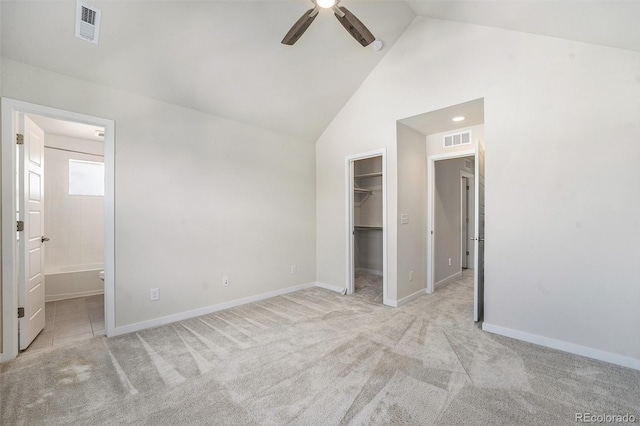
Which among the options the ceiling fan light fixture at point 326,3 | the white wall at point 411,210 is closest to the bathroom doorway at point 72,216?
the ceiling fan light fixture at point 326,3

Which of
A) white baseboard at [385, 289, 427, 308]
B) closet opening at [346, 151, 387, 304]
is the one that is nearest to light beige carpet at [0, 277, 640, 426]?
white baseboard at [385, 289, 427, 308]

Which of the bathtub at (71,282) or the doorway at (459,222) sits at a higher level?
the doorway at (459,222)

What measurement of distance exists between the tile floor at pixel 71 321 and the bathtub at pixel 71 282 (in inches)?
5.5

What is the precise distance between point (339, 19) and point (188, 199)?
2.46 meters

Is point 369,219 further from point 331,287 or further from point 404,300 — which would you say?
point 404,300

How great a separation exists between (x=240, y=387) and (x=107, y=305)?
1.79 meters

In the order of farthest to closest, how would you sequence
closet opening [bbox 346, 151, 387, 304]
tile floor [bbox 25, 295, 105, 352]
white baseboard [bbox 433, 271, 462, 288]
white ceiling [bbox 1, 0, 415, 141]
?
closet opening [bbox 346, 151, 387, 304] < white baseboard [bbox 433, 271, 462, 288] < tile floor [bbox 25, 295, 105, 352] < white ceiling [bbox 1, 0, 415, 141]

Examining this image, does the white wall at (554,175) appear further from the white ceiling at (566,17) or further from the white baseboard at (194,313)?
the white baseboard at (194,313)

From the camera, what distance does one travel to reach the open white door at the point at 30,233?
247cm

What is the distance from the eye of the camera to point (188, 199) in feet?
10.9

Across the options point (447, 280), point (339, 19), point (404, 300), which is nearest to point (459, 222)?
point (447, 280)

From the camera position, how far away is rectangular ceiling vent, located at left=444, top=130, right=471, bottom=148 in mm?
3802

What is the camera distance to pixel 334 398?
72.3 inches

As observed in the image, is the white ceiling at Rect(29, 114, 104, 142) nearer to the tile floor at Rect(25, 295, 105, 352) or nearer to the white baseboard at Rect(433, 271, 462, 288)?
the tile floor at Rect(25, 295, 105, 352)
